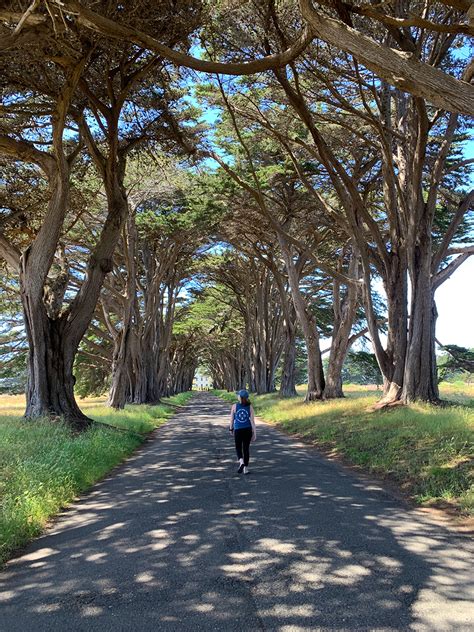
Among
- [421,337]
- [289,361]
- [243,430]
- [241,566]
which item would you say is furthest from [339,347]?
[241,566]

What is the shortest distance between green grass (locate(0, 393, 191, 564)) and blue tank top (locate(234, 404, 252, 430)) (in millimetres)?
2413

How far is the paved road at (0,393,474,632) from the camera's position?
326cm

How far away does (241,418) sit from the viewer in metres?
8.46

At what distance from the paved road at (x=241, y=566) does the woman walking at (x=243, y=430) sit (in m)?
1.16

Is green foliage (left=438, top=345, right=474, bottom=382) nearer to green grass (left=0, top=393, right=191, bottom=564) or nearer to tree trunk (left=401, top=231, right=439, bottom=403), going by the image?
tree trunk (left=401, top=231, right=439, bottom=403)

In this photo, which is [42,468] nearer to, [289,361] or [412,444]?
[412,444]

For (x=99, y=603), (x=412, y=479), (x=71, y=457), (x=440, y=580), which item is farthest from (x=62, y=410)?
(x=440, y=580)

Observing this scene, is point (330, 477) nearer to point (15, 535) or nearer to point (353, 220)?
point (15, 535)

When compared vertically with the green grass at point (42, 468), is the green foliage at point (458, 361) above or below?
above

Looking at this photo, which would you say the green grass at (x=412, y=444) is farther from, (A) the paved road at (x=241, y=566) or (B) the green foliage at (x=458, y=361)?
(B) the green foliage at (x=458, y=361)

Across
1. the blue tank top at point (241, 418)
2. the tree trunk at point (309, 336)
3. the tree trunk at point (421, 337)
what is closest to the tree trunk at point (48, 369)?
the blue tank top at point (241, 418)

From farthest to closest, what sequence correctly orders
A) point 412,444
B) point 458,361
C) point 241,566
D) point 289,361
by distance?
point 289,361 → point 458,361 → point 412,444 → point 241,566

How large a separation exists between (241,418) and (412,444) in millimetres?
3074

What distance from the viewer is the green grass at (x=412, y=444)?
6.86m
